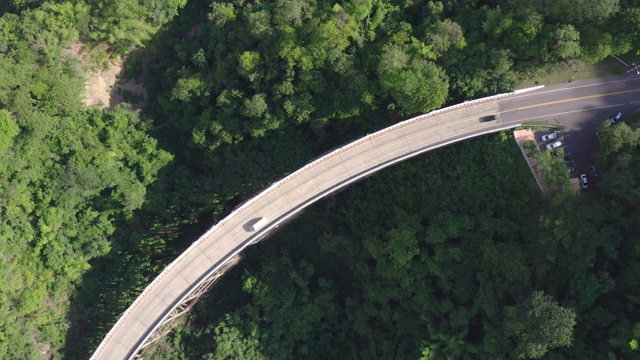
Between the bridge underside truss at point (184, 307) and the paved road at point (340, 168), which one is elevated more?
the paved road at point (340, 168)

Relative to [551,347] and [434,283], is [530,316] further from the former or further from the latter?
[434,283]

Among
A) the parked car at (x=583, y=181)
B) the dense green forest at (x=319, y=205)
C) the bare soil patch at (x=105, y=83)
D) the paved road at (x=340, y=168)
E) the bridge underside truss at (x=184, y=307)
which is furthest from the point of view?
the bare soil patch at (x=105, y=83)

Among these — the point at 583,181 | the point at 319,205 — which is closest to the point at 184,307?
the point at 319,205

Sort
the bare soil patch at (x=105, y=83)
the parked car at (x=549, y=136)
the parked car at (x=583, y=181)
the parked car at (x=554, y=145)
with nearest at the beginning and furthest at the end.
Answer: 1. the parked car at (x=583, y=181)
2. the parked car at (x=554, y=145)
3. the parked car at (x=549, y=136)
4. the bare soil patch at (x=105, y=83)

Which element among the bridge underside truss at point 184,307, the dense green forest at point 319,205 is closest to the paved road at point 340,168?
the bridge underside truss at point 184,307

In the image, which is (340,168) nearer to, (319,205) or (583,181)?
(319,205)

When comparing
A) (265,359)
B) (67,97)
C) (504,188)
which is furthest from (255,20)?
(265,359)

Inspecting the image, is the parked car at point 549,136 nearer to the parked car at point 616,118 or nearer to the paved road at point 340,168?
the paved road at point 340,168

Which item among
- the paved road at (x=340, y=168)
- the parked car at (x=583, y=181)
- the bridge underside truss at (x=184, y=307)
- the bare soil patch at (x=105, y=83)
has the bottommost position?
the parked car at (x=583, y=181)
